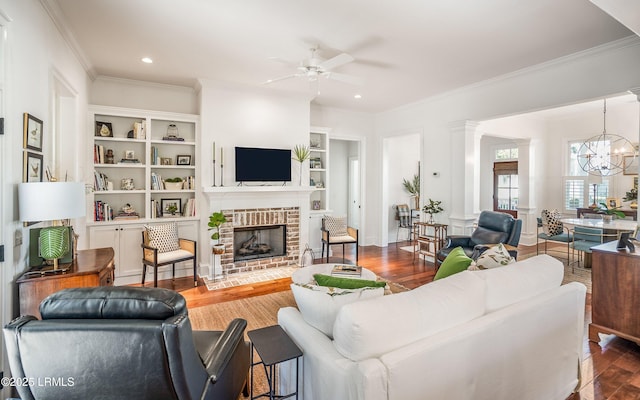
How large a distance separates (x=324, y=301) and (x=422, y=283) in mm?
3187

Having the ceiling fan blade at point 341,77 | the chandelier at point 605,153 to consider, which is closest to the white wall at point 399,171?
the chandelier at point 605,153

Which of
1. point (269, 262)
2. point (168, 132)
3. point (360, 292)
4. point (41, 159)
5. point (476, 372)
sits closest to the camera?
point (476, 372)

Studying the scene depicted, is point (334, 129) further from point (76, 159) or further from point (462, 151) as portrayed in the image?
point (76, 159)

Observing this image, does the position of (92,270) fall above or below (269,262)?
above

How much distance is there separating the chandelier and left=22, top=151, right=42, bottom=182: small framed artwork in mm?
8343

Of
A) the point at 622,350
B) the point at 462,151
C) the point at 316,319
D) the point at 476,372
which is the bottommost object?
the point at 622,350

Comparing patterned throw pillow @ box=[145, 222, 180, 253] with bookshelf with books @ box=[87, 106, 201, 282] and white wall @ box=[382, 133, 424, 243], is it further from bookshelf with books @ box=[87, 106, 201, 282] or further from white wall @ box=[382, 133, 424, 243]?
white wall @ box=[382, 133, 424, 243]

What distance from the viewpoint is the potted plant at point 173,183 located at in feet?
16.0

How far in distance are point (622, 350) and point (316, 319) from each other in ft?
9.22

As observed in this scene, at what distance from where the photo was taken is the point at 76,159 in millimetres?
3717

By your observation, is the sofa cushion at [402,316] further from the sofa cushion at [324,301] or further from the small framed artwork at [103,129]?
the small framed artwork at [103,129]

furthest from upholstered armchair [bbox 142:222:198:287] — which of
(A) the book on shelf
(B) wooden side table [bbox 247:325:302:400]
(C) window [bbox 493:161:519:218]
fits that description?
(C) window [bbox 493:161:519:218]

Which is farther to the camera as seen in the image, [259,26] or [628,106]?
[628,106]

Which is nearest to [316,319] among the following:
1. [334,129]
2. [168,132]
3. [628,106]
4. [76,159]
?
[76,159]
